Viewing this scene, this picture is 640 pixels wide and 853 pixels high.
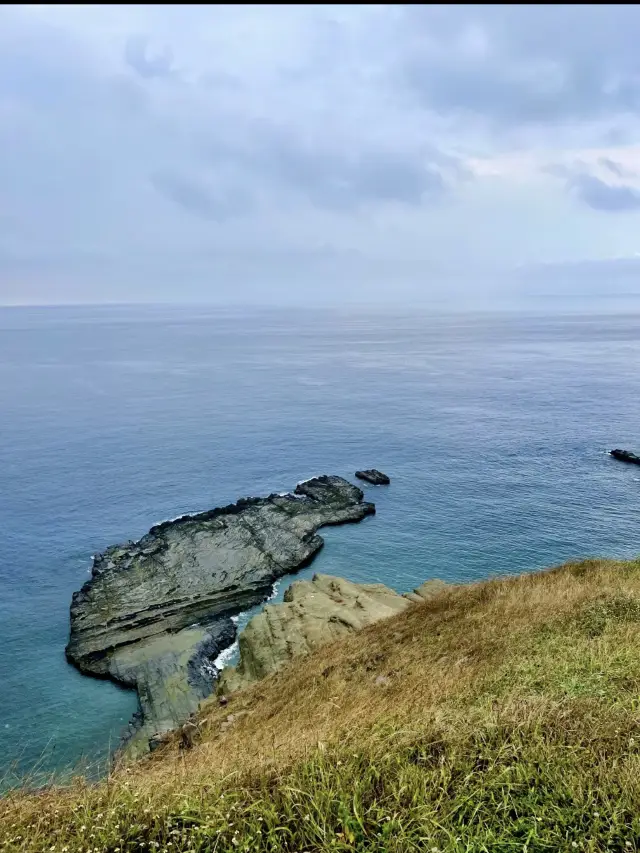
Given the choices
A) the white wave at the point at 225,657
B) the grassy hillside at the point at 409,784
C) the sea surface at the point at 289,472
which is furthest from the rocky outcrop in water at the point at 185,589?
the grassy hillside at the point at 409,784

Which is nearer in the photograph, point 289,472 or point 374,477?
A: point 374,477

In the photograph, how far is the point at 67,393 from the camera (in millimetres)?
107750

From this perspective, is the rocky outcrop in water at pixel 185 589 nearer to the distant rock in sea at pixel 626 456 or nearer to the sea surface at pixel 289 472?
the sea surface at pixel 289 472

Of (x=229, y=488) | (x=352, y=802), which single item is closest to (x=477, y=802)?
(x=352, y=802)

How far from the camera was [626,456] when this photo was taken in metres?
64.3

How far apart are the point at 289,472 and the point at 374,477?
10324 mm

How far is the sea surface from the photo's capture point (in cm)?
3488

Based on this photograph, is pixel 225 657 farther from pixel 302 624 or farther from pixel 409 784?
pixel 409 784

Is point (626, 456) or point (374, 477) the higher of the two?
point (626, 456)

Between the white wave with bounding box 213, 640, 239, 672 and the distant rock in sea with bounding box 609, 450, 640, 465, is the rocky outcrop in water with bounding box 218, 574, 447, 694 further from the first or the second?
the distant rock in sea with bounding box 609, 450, 640, 465

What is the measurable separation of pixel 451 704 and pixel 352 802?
4.26m

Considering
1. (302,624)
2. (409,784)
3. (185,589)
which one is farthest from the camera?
(185,589)

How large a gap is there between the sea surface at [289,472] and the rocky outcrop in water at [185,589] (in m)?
1.54

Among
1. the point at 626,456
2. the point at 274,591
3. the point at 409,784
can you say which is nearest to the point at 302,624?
the point at 274,591
